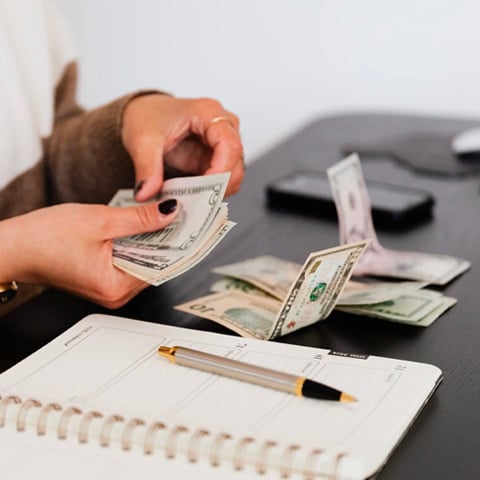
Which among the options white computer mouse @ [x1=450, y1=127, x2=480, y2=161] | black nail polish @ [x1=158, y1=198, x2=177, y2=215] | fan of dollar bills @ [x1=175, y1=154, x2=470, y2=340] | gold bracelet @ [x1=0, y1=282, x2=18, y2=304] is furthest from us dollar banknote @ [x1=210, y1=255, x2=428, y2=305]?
white computer mouse @ [x1=450, y1=127, x2=480, y2=161]

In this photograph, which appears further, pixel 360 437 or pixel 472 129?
pixel 472 129

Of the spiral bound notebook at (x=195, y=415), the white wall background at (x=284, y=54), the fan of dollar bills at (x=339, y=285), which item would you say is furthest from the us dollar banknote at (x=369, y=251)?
the white wall background at (x=284, y=54)

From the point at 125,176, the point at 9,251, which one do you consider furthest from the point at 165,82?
the point at 9,251

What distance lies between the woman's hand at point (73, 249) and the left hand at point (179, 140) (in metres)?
0.15

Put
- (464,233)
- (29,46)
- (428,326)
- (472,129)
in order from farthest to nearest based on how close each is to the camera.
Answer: (472,129) → (29,46) → (464,233) → (428,326)

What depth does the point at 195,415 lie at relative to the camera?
2.19ft

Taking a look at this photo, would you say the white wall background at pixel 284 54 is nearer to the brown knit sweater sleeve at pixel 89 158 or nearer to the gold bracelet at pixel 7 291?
the brown knit sweater sleeve at pixel 89 158

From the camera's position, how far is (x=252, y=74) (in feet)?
7.72

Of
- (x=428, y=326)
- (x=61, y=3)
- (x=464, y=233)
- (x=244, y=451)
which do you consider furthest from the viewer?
(x=61, y=3)

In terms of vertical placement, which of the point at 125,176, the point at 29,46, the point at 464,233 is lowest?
the point at 464,233

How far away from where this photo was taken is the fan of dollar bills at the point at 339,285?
0.83 metres

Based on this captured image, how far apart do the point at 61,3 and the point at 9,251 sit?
1.62 metres

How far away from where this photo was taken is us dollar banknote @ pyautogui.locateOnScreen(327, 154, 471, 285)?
3.24 ft

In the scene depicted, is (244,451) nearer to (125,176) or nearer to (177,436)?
(177,436)
